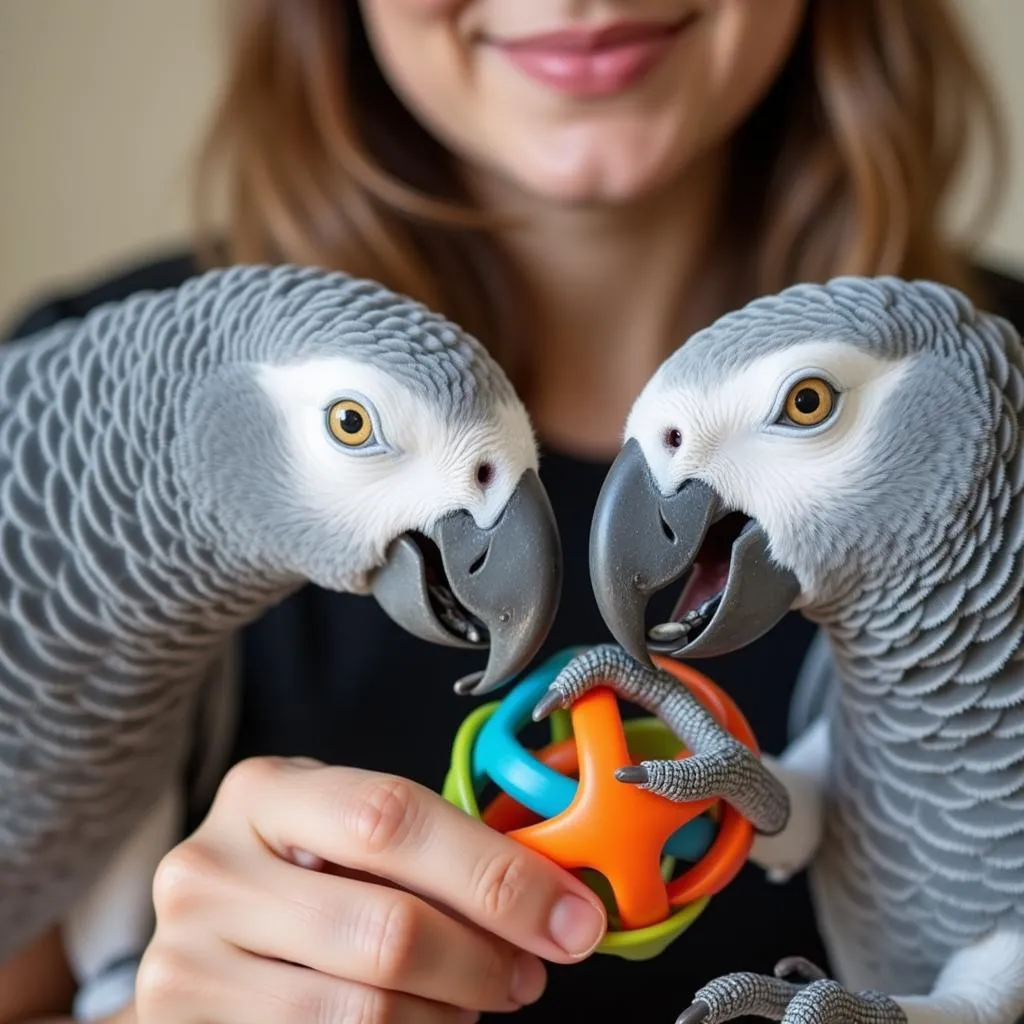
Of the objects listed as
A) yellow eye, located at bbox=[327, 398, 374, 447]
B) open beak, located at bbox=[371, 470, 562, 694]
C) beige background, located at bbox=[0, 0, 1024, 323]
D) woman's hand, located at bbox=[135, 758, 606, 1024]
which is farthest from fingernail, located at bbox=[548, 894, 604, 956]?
beige background, located at bbox=[0, 0, 1024, 323]

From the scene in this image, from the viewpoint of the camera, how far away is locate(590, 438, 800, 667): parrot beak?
56 centimetres

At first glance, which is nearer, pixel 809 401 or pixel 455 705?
pixel 809 401

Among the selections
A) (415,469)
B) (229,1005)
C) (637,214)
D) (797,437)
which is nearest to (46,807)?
(229,1005)

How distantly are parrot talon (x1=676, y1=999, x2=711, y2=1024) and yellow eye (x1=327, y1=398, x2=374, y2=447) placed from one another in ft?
1.04

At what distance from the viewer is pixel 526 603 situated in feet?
1.86

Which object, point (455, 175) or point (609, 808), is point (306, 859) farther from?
point (455, 175)

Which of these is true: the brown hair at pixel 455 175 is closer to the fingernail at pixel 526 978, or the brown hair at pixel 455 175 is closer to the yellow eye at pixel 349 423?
the yellow eye at pixel 349 423

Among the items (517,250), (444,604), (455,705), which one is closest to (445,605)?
(444,604)

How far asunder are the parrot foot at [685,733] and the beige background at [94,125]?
51.1 inches

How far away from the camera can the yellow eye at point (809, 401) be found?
56 centimetres

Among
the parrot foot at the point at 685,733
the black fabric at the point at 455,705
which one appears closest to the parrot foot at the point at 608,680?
the parrot foot at the point at 685,733

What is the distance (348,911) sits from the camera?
59 centimetres

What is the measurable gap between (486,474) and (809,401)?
0.53ft

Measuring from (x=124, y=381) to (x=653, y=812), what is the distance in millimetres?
388
